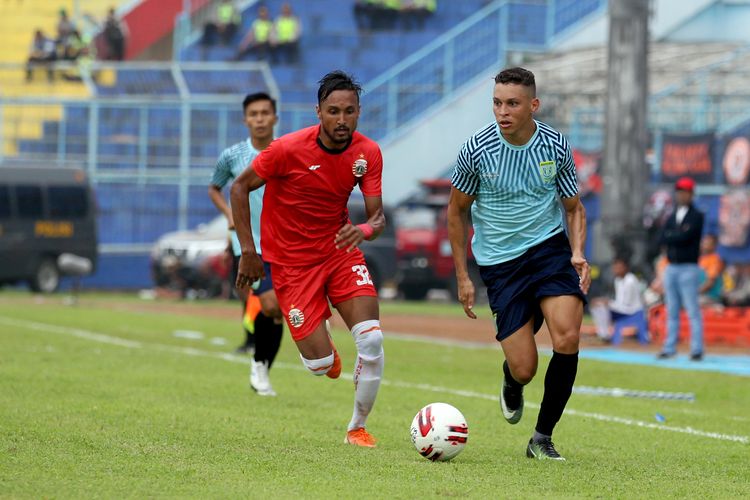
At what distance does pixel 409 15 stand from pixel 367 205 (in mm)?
36559

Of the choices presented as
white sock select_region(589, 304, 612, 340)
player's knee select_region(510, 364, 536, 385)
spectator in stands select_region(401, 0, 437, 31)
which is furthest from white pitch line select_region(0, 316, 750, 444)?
spectator in stands select_region(401, 0, 437, 31)

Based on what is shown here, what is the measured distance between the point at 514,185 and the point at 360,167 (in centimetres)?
87

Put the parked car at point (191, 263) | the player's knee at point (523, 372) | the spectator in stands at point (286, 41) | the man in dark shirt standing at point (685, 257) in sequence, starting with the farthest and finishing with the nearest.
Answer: the spectator in stands at point (286, 41) → the parked car at point (191, 263) → the man in dark shirt standing at point (685, 257) → the player's knee at point (523, 372)

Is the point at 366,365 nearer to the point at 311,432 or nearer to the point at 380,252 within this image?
the point at 311,432

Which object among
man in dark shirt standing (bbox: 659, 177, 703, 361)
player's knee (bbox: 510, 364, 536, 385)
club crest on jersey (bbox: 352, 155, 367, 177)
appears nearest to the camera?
player's knee (bbox: 510, 364, 536, 385)

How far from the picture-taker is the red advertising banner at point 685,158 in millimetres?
33250

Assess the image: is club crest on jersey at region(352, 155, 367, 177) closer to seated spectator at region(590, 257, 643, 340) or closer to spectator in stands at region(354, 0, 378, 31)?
seated spectator at region(590, 257, 643, 340)

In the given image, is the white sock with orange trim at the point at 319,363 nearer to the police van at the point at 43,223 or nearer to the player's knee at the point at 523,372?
the player's knee at the point at 523,372

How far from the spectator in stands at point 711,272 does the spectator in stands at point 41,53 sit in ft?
79.1

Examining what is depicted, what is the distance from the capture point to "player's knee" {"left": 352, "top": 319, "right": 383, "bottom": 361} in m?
8.70

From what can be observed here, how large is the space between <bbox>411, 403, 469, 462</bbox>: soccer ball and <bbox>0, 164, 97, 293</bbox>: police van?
26118 mm

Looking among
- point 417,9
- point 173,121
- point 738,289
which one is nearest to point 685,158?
point 738,289

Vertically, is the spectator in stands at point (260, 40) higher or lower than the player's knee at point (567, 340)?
higher

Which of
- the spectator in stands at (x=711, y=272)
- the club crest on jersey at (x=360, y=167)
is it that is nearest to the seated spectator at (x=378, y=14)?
the spectator in stands at (x=711, y=272)
